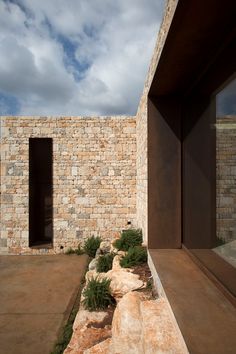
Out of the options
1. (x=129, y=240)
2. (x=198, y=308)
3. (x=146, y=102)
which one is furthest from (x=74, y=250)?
(x=198, y=308)

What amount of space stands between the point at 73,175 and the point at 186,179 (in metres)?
4.90

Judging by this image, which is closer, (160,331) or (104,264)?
(160,331)

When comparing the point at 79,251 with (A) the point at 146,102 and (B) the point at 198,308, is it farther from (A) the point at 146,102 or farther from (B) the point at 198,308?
(B) the point at 198,308

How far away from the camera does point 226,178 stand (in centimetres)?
281

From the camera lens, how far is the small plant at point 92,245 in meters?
7.88

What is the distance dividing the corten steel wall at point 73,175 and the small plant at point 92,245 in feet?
0.98

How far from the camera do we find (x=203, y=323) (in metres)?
2.14

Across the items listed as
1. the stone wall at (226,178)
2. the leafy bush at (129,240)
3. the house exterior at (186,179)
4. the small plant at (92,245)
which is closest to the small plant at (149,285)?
the house exterior at (186,179)

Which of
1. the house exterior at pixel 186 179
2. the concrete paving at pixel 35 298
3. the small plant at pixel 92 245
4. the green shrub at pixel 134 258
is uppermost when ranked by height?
the house exterior at pixel 186 179

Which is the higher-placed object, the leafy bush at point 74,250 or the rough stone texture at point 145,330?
the rough stone texture at point 145,330

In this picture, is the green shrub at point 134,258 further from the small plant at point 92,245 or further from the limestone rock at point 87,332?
the small plant at point 92,245

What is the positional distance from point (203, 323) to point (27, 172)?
7.20 meters

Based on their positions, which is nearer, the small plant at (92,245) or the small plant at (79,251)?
the small plant at (92,245)

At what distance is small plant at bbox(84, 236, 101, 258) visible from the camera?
25.8 ft
